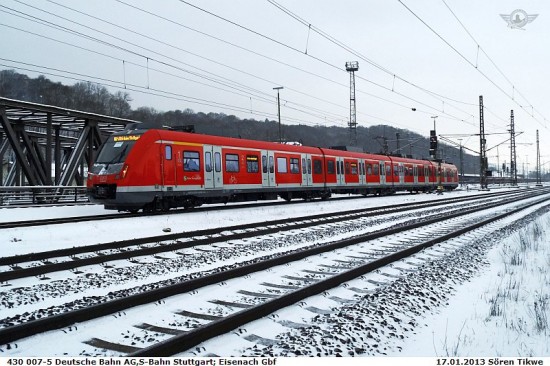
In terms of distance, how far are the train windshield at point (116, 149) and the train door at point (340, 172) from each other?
15.3 meters

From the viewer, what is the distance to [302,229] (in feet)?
41.4

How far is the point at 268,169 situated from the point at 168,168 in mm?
6523

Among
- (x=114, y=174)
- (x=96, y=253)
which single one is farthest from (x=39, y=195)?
(x=96, y=253)

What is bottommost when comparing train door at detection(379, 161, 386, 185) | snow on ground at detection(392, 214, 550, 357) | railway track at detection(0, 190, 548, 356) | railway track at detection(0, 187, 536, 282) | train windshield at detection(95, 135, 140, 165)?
snow on ground at detection(392, 214, 550, 357)

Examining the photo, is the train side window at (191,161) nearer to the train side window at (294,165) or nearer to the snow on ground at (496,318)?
the train side window at (294,165)

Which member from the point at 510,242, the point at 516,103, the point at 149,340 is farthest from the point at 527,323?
the point at 516,103

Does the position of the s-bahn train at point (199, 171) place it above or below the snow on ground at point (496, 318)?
above

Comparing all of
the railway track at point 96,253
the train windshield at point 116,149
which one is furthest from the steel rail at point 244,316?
the train windshield at point 116,149

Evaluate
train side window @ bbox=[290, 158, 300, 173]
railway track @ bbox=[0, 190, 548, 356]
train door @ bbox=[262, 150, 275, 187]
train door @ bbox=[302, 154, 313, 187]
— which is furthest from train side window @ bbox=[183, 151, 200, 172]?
railway track @ bbox=[0, 190, 548, 356]

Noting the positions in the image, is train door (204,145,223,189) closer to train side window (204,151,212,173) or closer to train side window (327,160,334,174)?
train side window (204,151,212,173)

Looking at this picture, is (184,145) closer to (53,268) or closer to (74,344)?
(53,268)

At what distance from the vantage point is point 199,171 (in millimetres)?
17688

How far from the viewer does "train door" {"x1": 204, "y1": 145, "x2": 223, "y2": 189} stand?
59.3 ft

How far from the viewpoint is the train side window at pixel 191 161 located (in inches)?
672
